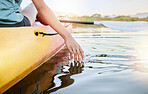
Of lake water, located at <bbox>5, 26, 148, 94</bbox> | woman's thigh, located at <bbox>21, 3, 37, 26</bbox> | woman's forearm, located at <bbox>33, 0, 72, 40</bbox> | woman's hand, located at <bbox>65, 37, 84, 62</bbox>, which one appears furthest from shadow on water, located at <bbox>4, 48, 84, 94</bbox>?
woman's thigh, located at <bbox>21, 3, 37, 26</bbox>

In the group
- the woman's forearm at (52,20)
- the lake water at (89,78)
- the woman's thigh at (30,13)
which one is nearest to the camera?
the lake water at (89,78)

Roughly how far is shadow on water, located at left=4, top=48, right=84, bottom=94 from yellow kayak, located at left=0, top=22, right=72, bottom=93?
3.1 inches

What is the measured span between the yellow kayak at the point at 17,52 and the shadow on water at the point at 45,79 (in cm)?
8

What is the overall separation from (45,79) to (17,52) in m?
0.47

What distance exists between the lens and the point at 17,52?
1512mm

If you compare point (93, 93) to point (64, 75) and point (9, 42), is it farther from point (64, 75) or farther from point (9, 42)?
point (9, 42)

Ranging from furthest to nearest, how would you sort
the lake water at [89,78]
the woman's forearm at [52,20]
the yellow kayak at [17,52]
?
the woman's forearm at [52,20]
the lake water at [89,78]
the yellow kayak at [17,52]

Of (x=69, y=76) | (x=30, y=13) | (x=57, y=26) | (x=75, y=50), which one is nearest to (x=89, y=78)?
(x=69, y=76)

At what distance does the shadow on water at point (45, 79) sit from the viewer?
5.19ft

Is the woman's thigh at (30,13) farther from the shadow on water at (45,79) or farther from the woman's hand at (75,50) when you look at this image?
the woman's hand at (75,50)

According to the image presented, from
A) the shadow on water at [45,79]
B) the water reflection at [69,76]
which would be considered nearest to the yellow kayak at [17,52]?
the shadow on water at [45,79]

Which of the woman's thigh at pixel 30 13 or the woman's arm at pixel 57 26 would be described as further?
the woman's thigh at pixel 30 13

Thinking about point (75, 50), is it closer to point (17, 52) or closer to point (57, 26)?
point (57, 26)

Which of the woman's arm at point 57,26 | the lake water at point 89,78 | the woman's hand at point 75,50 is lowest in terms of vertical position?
the lake water at point 89,78
